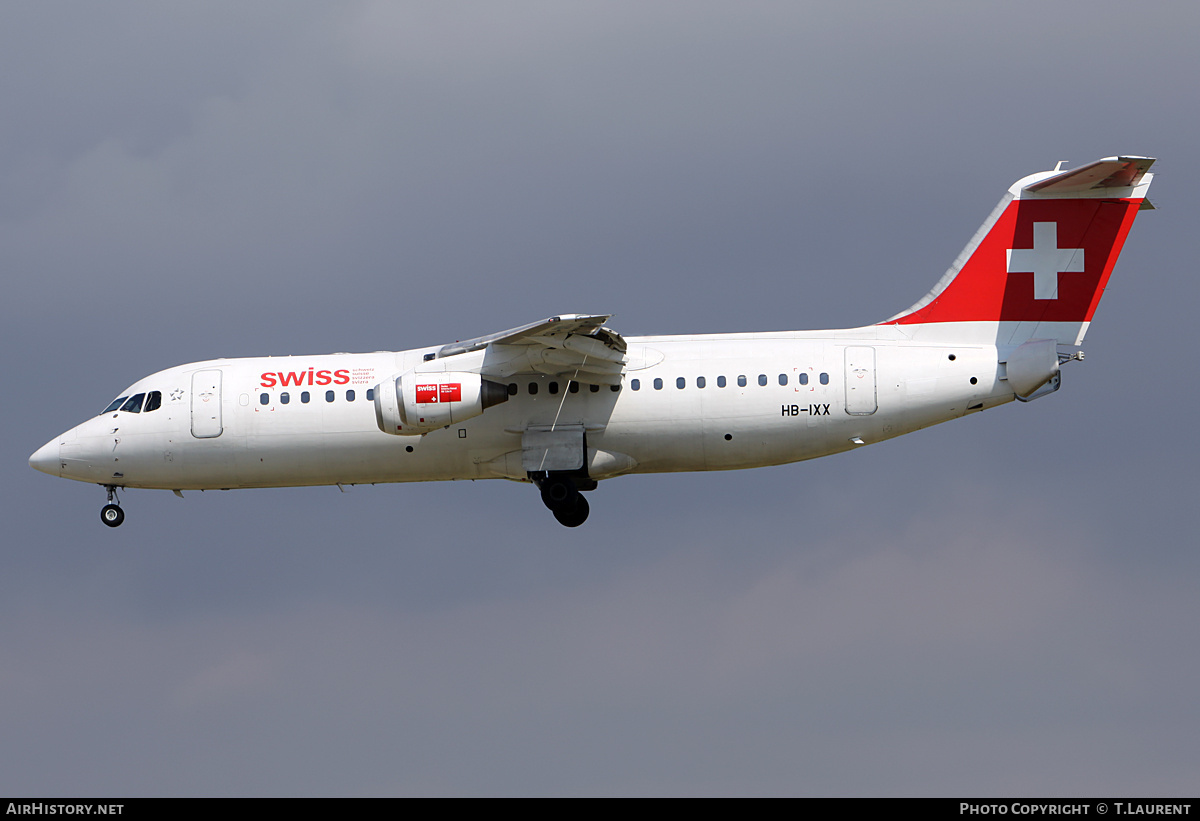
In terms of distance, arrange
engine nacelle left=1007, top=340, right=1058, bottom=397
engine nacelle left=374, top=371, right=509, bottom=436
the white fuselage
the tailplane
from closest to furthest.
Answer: engine nacelle left=374, top=371, right=509, bottom=436
engine nacelle left=1007, top=340, right=1058, bottom=397
the white fuselage
the tailplane

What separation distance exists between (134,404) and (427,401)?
6.48m

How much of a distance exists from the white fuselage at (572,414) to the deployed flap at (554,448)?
9cm

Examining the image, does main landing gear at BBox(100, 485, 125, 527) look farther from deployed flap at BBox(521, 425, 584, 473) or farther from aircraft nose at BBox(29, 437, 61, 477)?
deployed flap at BBox(521, 425, 584, 473)

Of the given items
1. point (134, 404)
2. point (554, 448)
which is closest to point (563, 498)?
point (554, 448)

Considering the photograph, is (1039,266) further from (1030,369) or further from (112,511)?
(112,511)

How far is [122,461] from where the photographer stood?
3081 cm

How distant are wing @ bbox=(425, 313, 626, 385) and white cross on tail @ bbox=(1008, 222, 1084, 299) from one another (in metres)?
7.30

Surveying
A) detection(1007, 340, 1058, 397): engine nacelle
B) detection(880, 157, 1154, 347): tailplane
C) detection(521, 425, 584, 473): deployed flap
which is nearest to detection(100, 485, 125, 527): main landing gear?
detection(521, 425, 584, 473): deployed flap

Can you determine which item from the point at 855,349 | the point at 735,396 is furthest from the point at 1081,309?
the point at 735,396

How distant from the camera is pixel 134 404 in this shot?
3108 centimetres

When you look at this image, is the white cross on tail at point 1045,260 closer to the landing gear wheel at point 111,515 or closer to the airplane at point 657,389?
the airplane at point 657,389

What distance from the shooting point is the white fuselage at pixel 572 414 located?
28.9 meters

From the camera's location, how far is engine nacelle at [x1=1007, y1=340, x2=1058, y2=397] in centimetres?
2883

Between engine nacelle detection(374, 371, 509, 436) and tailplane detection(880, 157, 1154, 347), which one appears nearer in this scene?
engine nacelle detection(374, 371, 509, 436)
